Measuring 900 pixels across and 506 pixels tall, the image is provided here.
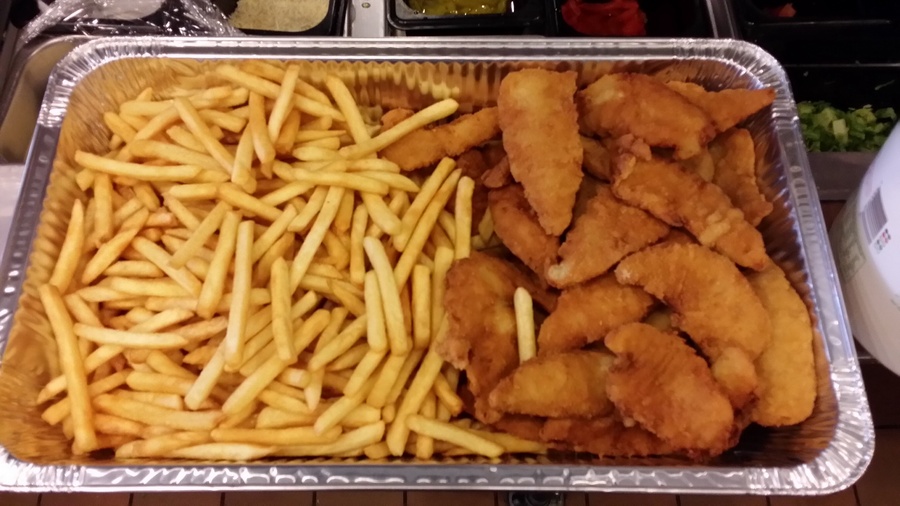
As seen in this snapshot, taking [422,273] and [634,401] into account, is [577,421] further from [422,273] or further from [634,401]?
[422,273]

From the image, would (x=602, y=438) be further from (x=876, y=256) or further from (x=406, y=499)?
(x=876, y=256)

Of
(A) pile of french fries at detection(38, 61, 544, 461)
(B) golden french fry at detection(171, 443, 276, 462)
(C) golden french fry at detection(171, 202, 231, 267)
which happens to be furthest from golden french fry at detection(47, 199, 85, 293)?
(B) golden french fry at detection(171, 443, 276, 462)

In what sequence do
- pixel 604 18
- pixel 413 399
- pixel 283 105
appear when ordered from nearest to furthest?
pixel 413 399 → pixel 283 105 → pixel 604 18

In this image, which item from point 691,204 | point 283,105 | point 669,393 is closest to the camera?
point 669,393

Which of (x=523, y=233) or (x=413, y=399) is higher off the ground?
(x=523, y=233)

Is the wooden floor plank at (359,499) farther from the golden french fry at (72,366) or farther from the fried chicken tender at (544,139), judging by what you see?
the fried chicken tender at (544,139)

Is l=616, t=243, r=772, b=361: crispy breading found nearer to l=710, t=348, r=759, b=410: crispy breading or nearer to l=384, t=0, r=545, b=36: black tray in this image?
l=710, t=348, r=759, b=410: crispy breading

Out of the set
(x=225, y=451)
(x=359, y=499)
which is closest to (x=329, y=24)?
(x=225, y=451)
